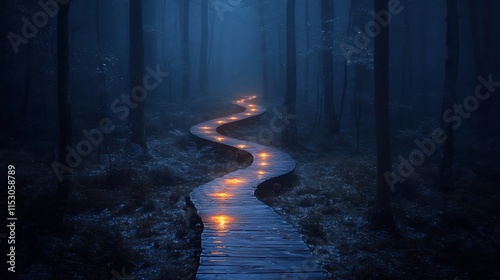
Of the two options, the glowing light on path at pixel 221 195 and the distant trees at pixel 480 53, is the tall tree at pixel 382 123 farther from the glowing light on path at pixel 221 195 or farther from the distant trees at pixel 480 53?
the distant trees at pixel 480 53

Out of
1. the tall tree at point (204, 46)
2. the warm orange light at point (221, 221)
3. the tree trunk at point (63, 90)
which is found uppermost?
the tall tree at point (204, 46)

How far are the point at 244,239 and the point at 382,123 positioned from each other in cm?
517

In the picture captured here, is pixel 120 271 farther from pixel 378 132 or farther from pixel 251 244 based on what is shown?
pixel 378 132

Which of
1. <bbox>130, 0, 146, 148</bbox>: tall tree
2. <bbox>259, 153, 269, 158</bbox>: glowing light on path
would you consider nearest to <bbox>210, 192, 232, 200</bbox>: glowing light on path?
<bbox>259, 153, 269, 158</bbox>: glowing light on path

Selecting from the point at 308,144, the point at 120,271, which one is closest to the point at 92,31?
the point at 308,144

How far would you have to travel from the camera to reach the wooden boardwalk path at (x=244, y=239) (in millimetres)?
5949

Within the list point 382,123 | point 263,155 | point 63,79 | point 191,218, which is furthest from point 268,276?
point 263,155

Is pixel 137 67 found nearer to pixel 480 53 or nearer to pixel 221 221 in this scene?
pixel 221 221

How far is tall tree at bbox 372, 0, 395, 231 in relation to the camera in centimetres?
903

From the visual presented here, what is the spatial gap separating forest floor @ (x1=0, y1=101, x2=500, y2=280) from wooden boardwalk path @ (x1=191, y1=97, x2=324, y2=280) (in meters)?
0.64

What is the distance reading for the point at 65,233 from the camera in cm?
808

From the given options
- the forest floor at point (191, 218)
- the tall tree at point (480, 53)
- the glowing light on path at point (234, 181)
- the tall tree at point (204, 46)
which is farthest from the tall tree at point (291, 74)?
the tall tree at point (204, 46)

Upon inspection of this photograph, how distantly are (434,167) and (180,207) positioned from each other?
480 inches

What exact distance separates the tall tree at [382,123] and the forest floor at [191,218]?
52 centimetres
